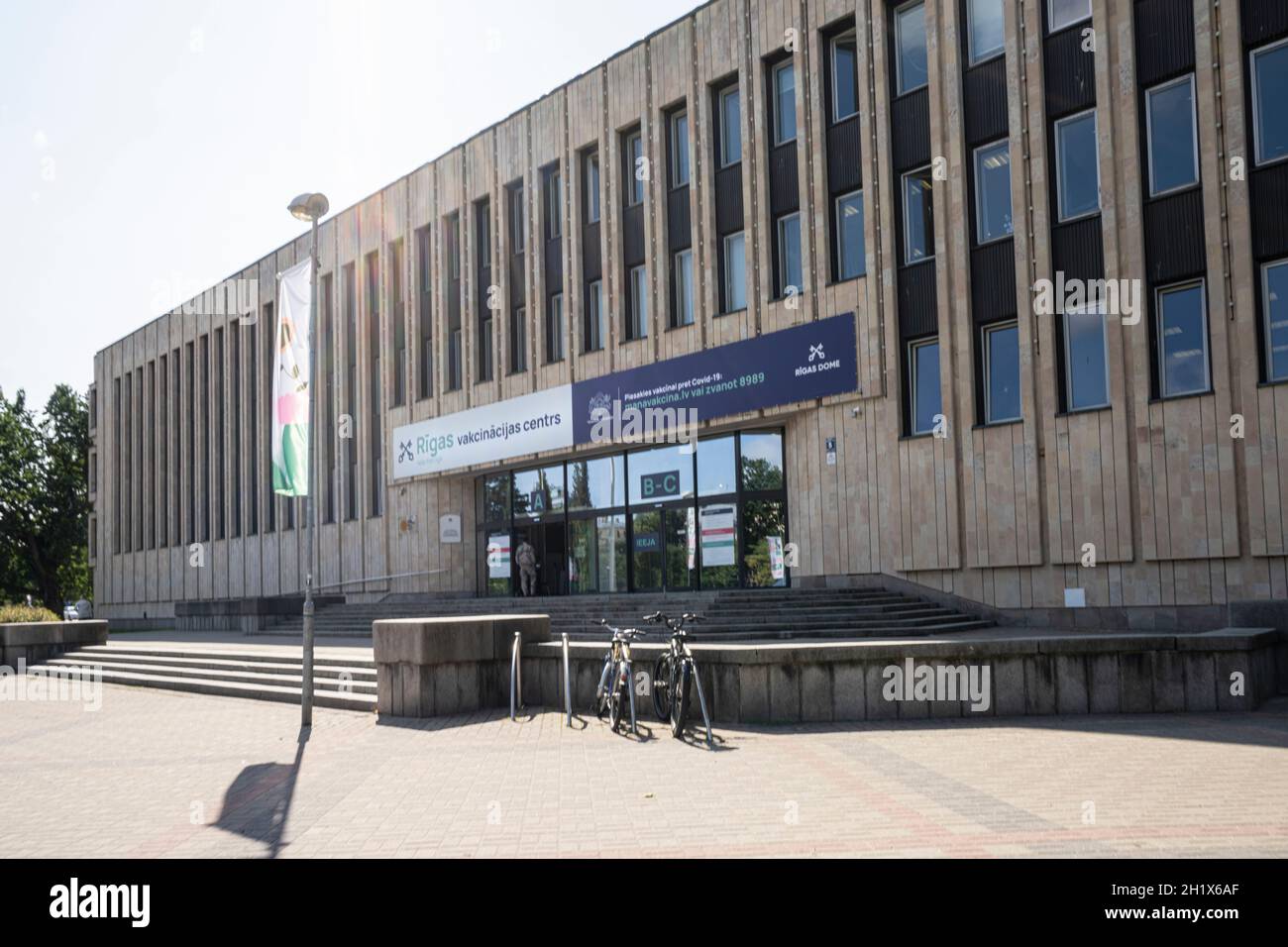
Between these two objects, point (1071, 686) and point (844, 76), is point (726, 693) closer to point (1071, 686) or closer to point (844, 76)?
point (1071, 686)

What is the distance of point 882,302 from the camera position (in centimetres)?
2067

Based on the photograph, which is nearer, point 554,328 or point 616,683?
point 616,683

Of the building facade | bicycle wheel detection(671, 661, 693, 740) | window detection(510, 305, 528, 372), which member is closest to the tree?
the building facade

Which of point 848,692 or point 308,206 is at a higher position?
point 308,206

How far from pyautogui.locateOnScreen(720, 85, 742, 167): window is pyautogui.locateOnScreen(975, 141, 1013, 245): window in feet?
18.5

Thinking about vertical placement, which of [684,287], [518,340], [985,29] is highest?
[985,29]

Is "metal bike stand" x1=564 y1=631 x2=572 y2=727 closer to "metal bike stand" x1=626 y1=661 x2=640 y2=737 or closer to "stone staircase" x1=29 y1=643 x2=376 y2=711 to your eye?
"metal bike stand" x1=626 y1=661 x2=640 y2=737

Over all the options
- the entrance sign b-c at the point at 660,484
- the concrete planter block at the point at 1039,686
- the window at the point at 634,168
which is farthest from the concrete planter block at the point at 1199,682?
the window at the point at 634,168

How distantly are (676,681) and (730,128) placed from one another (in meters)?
15.8

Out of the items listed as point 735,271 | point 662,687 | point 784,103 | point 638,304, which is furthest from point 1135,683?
point 638,304

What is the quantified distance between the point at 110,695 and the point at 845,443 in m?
13.2

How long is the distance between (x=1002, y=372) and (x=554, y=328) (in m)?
12.3

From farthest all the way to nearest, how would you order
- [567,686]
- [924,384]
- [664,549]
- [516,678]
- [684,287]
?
[664,549] < [684,287] < [924,384] < [516,678] < [567,686]

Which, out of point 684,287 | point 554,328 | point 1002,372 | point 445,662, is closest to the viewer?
point 445,662
